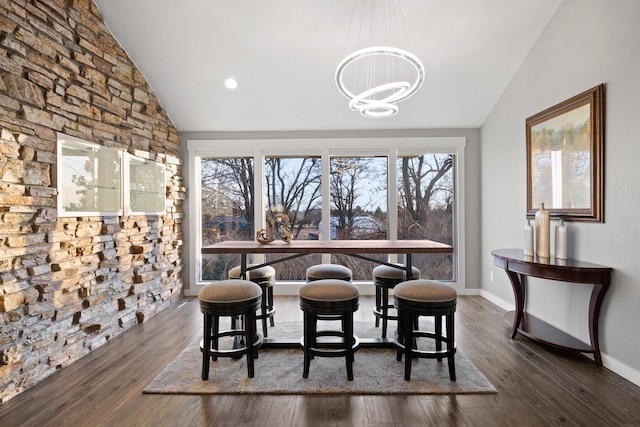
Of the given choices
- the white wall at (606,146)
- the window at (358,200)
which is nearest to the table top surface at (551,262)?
the white wall at (606,146)

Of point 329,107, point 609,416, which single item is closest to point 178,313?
point 329,107

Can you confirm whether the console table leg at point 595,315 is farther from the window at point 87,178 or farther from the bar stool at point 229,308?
the window at point 87,178

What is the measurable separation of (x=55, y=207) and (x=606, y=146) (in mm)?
4445

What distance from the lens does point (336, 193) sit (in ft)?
15.9

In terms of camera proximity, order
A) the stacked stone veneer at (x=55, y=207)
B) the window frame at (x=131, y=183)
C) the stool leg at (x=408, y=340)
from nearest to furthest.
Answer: the stacked stone veneer at (x=55, y=207)
the stool leg at (x=408, y=340)
the window frame at (x=131, y=183)

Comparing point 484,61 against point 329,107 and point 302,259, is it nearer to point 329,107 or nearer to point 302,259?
point 329,107

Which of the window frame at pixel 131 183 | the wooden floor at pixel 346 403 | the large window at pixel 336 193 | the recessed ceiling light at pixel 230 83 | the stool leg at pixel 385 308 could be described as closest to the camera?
the wooden floor at pixel 346 403

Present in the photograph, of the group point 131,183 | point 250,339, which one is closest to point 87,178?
point 131,183

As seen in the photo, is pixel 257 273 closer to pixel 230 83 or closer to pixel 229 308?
pixel 229 308

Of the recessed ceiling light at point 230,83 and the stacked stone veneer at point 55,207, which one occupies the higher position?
the recessed ceiling light at point 230,83

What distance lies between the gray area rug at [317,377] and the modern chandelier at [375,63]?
2.09 m

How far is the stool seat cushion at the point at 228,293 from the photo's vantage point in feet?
7.99

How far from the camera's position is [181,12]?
3.25 meters

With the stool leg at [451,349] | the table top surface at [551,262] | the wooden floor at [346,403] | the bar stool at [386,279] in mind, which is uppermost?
the table top surface at [551,262]
